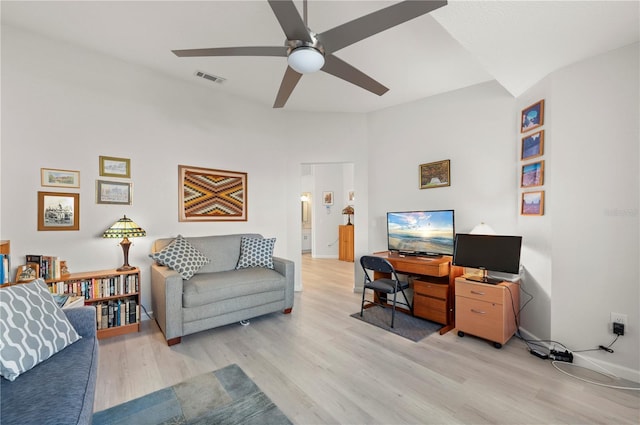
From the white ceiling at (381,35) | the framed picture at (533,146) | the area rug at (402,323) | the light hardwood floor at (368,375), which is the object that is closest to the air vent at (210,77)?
the white ceiling at (381,35)

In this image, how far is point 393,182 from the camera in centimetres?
412

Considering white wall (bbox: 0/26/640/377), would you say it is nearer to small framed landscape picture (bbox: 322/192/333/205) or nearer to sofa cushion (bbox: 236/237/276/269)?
sofa cushion (bbox: 236/237/276/269)

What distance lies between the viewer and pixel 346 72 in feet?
6.79

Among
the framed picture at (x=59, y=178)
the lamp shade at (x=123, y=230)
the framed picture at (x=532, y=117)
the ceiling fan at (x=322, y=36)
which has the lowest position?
the lamp shade at (x=123, y=230)

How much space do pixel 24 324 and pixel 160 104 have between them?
2719 mm

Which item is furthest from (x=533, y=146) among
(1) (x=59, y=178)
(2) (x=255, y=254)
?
(1) (x=59, y=178)

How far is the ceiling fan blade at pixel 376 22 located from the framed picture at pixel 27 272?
298 cm

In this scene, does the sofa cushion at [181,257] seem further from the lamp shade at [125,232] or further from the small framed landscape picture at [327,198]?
the small framed landscape picture at [327,198]

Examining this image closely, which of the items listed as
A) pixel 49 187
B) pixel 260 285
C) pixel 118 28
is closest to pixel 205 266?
pixel 260 285

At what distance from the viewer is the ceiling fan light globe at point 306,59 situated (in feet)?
5.67

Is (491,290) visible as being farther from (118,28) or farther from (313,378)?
(118,28)

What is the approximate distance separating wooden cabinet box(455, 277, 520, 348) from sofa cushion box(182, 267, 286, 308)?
6.21 feet

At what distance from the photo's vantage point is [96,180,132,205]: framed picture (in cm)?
291

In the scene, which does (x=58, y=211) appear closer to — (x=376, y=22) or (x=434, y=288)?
(x=376, y=22)
